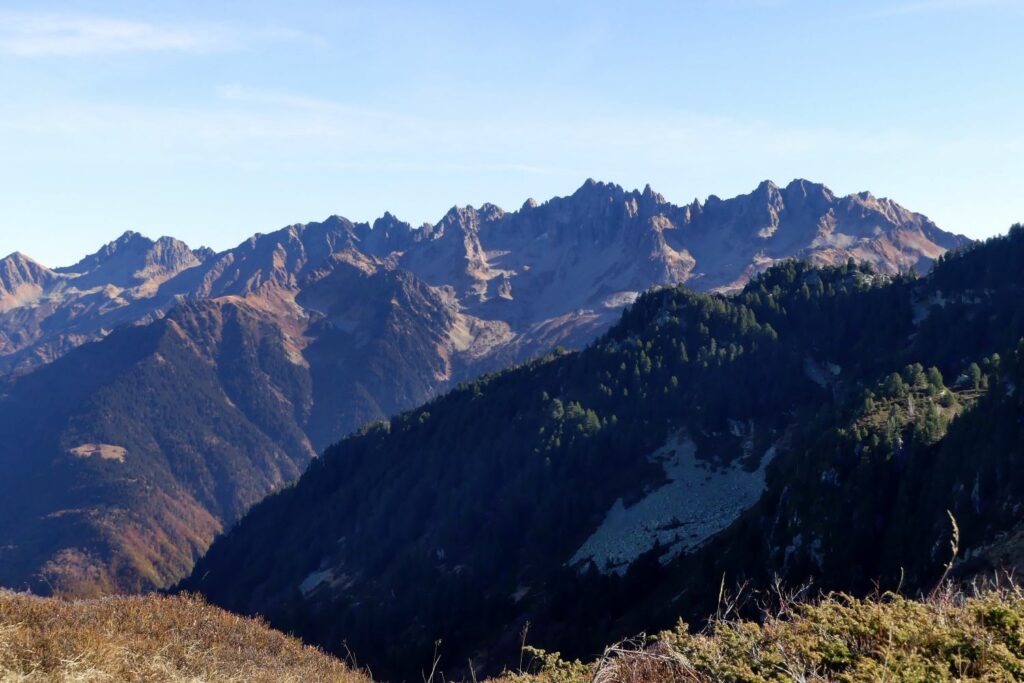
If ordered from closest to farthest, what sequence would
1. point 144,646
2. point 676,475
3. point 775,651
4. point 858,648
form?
1. point 858,648
2. point 775,651
3. point 144,646
4. point 676,475

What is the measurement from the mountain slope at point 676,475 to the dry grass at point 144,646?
47.3 metres

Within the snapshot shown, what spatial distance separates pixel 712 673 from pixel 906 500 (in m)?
67.6

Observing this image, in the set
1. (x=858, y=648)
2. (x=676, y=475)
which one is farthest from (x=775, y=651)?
(x=676, y=475)

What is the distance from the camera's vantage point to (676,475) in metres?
118

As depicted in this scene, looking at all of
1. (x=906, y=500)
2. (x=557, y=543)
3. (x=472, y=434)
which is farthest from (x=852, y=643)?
(x=472, y=434)

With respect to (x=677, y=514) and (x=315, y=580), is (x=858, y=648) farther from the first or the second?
(x=315, y=580)

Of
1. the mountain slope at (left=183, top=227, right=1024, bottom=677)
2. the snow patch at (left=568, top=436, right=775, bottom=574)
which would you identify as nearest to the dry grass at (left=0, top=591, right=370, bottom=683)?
the mountain slope at (left=183, top=227, right=1024, bottom=677)

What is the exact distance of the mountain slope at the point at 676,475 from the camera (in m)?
74.0

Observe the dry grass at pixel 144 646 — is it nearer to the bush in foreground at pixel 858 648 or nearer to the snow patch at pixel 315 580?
the bush in foreground at pixel 858 648

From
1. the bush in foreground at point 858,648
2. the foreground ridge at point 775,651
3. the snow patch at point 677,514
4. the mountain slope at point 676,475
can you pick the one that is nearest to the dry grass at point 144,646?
the foreground ridge at point 775,651

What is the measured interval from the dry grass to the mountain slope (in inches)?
1864

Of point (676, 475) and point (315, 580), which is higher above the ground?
point (676, 475)

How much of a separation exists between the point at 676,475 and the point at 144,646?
101638mm

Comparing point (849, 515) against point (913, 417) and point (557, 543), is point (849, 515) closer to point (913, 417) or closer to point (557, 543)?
point (913, 417)
